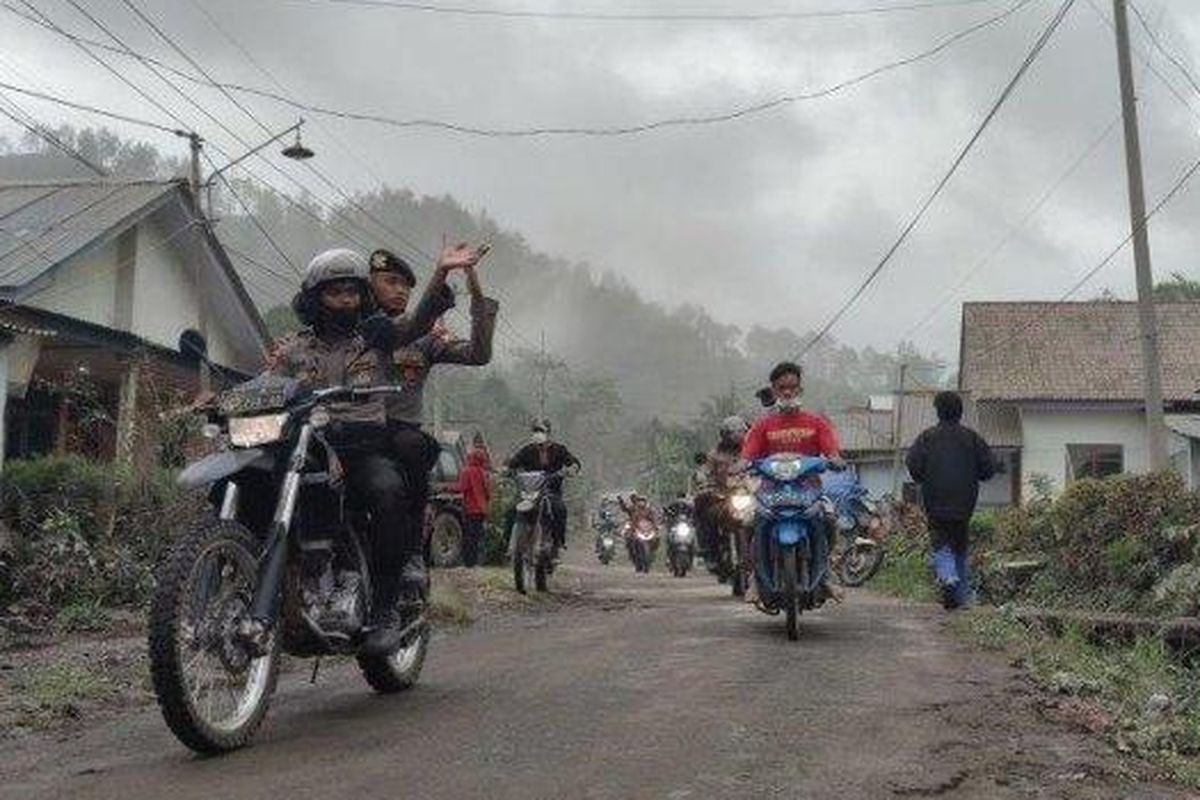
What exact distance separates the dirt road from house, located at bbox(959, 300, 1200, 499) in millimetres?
26956

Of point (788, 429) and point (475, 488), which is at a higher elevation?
point (788, 429)

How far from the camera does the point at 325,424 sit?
189 inches

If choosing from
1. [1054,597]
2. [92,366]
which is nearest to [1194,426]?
[1054,597]

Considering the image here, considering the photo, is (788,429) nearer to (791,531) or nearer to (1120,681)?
(791,531)

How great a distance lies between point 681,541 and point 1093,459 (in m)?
15.4

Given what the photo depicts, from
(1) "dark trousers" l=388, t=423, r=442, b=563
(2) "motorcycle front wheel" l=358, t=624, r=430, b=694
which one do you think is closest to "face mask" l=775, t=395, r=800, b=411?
(2) "motorcycle front wheel" l=358, t=624, r=430, b=694

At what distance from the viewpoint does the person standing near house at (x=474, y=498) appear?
1877 centimetres

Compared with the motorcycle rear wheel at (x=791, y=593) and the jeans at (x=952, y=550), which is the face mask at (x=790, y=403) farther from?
the jeans at (x=952, y=550)

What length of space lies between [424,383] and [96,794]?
2.28 metres

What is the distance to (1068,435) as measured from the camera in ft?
109

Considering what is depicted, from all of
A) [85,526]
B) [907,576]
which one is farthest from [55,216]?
[907,576]

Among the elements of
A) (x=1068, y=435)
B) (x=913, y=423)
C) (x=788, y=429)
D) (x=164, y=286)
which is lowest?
(x=788, y=429)

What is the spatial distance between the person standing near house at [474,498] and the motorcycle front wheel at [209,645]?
46.1 ft

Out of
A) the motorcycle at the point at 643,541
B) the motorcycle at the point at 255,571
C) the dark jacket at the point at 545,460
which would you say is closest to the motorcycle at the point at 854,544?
the dark jacket at the point at 545,460
